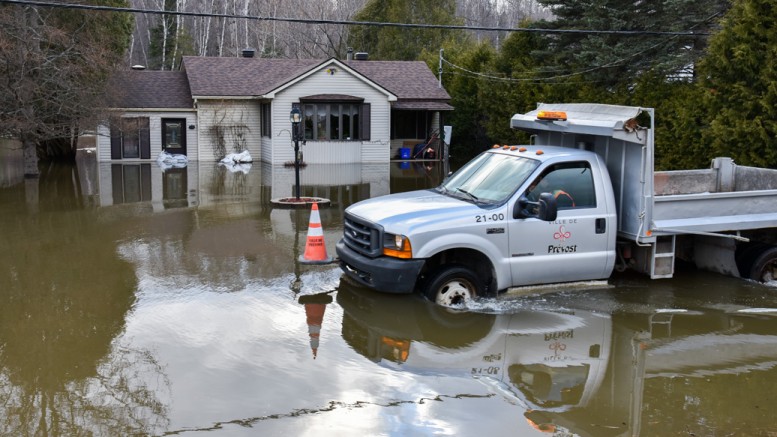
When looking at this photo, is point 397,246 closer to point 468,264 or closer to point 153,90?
point 468,264

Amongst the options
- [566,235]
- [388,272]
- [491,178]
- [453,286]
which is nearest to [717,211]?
[566,235]

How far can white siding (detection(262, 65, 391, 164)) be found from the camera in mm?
30312

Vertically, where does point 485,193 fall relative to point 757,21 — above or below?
below

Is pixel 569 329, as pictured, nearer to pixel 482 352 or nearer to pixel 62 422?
pixel 482 352

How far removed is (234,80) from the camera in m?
32.6

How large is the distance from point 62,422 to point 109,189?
16258 mm

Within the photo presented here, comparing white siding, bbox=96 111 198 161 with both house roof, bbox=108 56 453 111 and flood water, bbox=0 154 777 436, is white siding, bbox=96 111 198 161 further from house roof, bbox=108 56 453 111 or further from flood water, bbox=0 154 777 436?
flood water, bbox=0 154 777 436

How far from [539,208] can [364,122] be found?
2316cm

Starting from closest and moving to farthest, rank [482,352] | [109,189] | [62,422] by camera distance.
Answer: [62,422]
[482,352]
[109,189]

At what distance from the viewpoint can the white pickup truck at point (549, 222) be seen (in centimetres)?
858

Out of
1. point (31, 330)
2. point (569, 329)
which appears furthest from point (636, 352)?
point (31, 330)

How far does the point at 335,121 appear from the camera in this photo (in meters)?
31.1

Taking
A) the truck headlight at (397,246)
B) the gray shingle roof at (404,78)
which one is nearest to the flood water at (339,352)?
the truck headlight at (397,246)

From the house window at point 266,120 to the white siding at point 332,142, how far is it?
345mm
